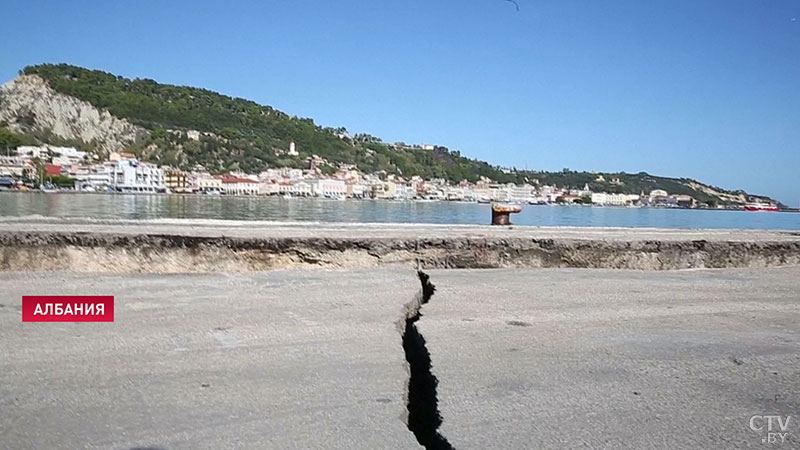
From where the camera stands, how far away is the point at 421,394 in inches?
112

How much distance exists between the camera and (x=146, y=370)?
10.0ft

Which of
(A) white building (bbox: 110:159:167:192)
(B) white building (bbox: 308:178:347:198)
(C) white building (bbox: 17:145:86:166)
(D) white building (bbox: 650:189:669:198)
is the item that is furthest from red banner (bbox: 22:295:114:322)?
(D) white building (bbox: 650:189:669:198)

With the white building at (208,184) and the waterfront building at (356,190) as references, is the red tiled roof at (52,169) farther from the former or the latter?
the waterfront building at (356,190)

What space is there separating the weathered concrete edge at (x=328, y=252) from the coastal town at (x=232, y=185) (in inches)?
2959

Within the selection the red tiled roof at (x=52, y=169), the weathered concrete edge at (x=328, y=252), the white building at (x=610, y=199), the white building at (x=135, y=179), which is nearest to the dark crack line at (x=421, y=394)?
the weathered concrete edge at (x=328, y=252)

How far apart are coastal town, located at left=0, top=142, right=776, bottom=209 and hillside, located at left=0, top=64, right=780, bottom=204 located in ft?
29.6

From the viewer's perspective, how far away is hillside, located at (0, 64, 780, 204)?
122 metres

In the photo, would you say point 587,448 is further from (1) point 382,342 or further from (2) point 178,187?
(2) point 178,187

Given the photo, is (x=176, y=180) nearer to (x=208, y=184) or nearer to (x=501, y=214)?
(x=208, y=184)

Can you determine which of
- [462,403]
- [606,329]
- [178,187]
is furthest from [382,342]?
[178,187]

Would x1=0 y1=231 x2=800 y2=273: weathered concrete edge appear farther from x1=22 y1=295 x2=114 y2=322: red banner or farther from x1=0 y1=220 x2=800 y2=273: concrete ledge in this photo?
x1=22 y1=295 x2=114 y2=322: red banner

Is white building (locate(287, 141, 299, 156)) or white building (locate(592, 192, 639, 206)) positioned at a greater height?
white building (locate(287, 141, 299, 156))

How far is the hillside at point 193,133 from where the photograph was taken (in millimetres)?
122125

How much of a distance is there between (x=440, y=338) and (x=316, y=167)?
120553 mm
